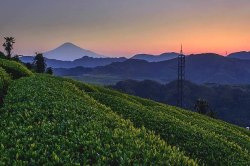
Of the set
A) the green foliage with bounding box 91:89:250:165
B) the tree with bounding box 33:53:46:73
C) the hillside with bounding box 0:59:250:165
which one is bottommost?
the green foliage with bounding box 91:89:250:165

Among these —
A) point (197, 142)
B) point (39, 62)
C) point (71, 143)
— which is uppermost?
point (39, 62)

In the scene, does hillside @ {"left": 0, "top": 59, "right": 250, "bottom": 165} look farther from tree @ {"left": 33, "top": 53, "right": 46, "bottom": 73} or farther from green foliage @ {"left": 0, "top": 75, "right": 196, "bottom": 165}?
tree @ {"left": 33, "top": 53, "right": 46, "bottom": 73}

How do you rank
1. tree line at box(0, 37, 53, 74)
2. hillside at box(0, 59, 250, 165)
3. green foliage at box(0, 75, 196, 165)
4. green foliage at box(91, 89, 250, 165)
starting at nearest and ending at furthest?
green foliage at box(0, 75, 196, 165), hillside at box(0, 59, 250, 165), green foliage at box(91, 89, 250, 165), tree line at box(0, 37, 53, 74)

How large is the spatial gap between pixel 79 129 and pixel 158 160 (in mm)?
4632

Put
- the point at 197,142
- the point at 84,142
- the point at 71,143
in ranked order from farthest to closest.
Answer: the point at 197,142
the point at 84,142
the point at 71,143

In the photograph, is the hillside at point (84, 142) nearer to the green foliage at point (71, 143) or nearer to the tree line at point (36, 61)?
the green foliage at point (71, 143)

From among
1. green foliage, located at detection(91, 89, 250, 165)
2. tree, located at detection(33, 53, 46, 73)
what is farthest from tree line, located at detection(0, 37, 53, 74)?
green foliage, located at detection(91, 89, 250, 165)

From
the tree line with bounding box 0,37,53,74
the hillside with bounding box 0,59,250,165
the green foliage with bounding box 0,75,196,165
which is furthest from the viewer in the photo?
the tree line with bounding box 0,37,53,74

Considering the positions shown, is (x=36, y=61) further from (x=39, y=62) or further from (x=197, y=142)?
(x=197, y=142)

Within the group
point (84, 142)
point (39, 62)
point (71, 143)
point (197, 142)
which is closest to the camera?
point (71, 143)

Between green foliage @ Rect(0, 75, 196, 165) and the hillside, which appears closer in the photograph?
green foliage @ Rect(0, 75, 196, 165)

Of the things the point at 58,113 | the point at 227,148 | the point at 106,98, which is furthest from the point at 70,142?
the point at 106,98

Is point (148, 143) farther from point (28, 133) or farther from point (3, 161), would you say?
point (3, 161)

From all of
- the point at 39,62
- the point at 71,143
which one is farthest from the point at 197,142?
the point at 39,62
